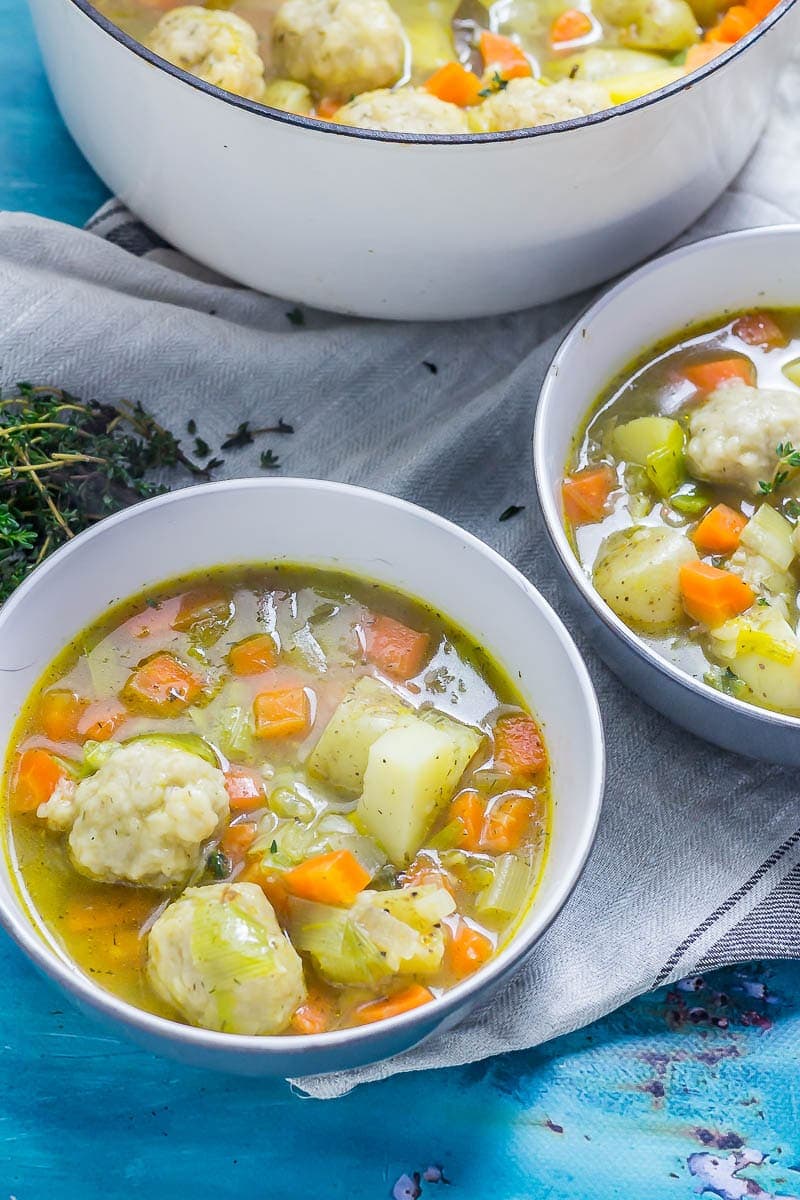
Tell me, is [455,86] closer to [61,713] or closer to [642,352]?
[642,352]

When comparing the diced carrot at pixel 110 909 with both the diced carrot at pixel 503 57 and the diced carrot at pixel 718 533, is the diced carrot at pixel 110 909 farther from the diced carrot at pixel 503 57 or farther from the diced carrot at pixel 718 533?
the diced carrot at pixel 503 57

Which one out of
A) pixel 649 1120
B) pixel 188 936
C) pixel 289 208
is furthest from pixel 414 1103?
pixel 289 208

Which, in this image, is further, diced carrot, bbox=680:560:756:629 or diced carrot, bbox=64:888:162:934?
diced carrot, bbox=680:560:756:629

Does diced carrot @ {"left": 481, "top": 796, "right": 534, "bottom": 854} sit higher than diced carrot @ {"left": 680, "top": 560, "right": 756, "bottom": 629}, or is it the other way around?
diced carrot @ {"left": 680, "top": 560, "right": 756, "bottom": 629}

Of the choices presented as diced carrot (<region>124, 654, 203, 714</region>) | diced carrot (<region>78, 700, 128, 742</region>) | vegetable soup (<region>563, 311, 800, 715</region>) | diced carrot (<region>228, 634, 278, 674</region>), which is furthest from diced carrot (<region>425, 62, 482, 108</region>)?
diced carrot (<region>78, 700, 128, 742</region>)

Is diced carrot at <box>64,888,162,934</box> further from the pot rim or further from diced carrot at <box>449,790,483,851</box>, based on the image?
the pot rim

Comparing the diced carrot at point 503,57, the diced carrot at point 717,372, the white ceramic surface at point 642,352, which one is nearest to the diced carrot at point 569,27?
the diced carrot at point 503,57
